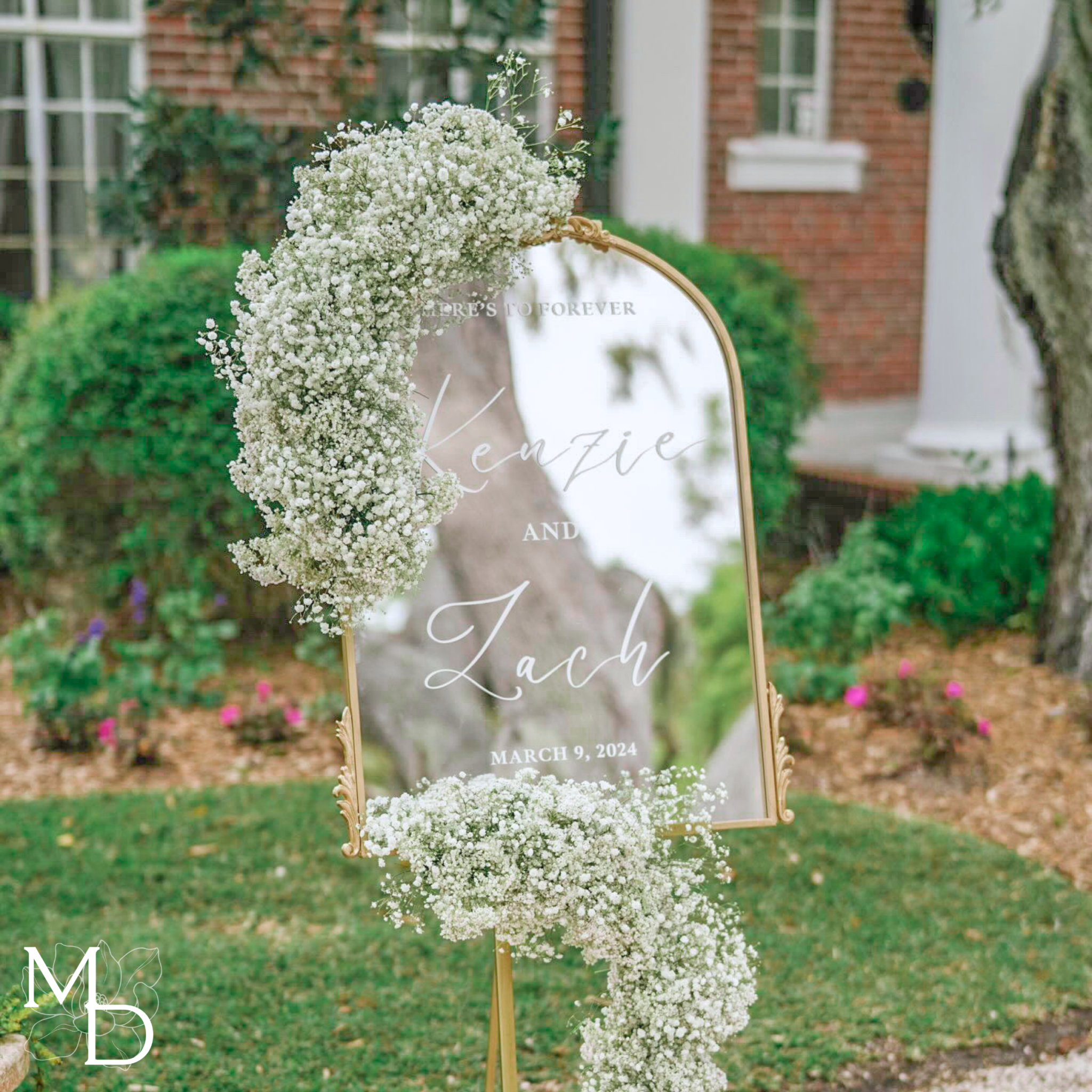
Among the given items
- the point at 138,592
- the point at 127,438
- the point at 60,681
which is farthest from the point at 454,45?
the point at 60,681

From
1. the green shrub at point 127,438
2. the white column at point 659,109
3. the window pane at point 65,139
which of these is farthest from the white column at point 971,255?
the window pane at point 65,139

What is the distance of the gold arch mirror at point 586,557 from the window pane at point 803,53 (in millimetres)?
8265

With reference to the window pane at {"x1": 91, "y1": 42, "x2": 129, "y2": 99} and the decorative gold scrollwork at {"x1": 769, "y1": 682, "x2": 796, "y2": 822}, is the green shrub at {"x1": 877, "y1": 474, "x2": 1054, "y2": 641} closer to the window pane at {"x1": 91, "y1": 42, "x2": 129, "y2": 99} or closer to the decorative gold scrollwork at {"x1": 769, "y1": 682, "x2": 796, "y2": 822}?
the decorative gold scrollwork at {"x1": 769, "y1": 682, "x2": 796, "y2": 822}

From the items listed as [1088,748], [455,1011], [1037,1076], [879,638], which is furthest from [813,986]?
[879,638]

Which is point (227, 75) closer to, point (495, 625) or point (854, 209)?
point (854, 209)

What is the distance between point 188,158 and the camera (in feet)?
22.8

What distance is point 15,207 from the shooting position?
8.23m

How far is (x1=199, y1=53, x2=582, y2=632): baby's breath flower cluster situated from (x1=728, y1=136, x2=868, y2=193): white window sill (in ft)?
25.8

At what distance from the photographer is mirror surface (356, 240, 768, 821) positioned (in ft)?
8.96

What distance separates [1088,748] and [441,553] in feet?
10.4

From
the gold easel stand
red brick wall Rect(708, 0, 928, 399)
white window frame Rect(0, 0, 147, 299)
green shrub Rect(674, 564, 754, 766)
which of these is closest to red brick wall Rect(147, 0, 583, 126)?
white window frame Rect(0, 0, 147, 299)

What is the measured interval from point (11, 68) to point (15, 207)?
0.77 metres

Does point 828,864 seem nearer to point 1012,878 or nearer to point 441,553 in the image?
point 1012,878

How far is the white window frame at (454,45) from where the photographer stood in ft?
25.4
